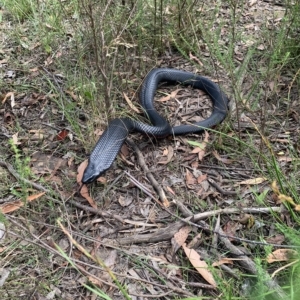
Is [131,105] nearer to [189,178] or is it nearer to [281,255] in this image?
[189,178]

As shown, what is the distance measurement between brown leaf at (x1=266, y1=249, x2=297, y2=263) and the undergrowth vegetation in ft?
0.17

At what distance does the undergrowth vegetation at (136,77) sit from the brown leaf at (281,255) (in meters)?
0.05

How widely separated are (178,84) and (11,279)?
2059mm

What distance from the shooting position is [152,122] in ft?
9.73

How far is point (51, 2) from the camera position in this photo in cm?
360

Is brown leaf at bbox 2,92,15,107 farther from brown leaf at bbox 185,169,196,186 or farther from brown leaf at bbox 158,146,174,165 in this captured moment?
brown leaf at bbox 185,169,196,186

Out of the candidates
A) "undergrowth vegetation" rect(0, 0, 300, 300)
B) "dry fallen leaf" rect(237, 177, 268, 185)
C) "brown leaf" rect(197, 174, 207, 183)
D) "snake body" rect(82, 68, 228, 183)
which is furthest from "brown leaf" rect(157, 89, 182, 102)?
"dry fallen leaf" rect(237, 177, 268, 185)

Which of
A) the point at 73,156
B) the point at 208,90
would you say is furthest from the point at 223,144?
the point at 73,156

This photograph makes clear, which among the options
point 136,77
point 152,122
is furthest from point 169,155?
point 136,77

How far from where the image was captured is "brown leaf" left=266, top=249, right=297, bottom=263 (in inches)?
69.5

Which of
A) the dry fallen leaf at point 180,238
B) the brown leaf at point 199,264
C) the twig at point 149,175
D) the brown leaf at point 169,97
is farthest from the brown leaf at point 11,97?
the brown leaf at point 199,264

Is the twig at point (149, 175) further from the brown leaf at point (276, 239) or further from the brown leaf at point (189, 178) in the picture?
the brown leaf at point (276, 239)

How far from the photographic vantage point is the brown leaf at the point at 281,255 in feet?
5.79

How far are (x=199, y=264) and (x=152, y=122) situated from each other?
4.05ft
